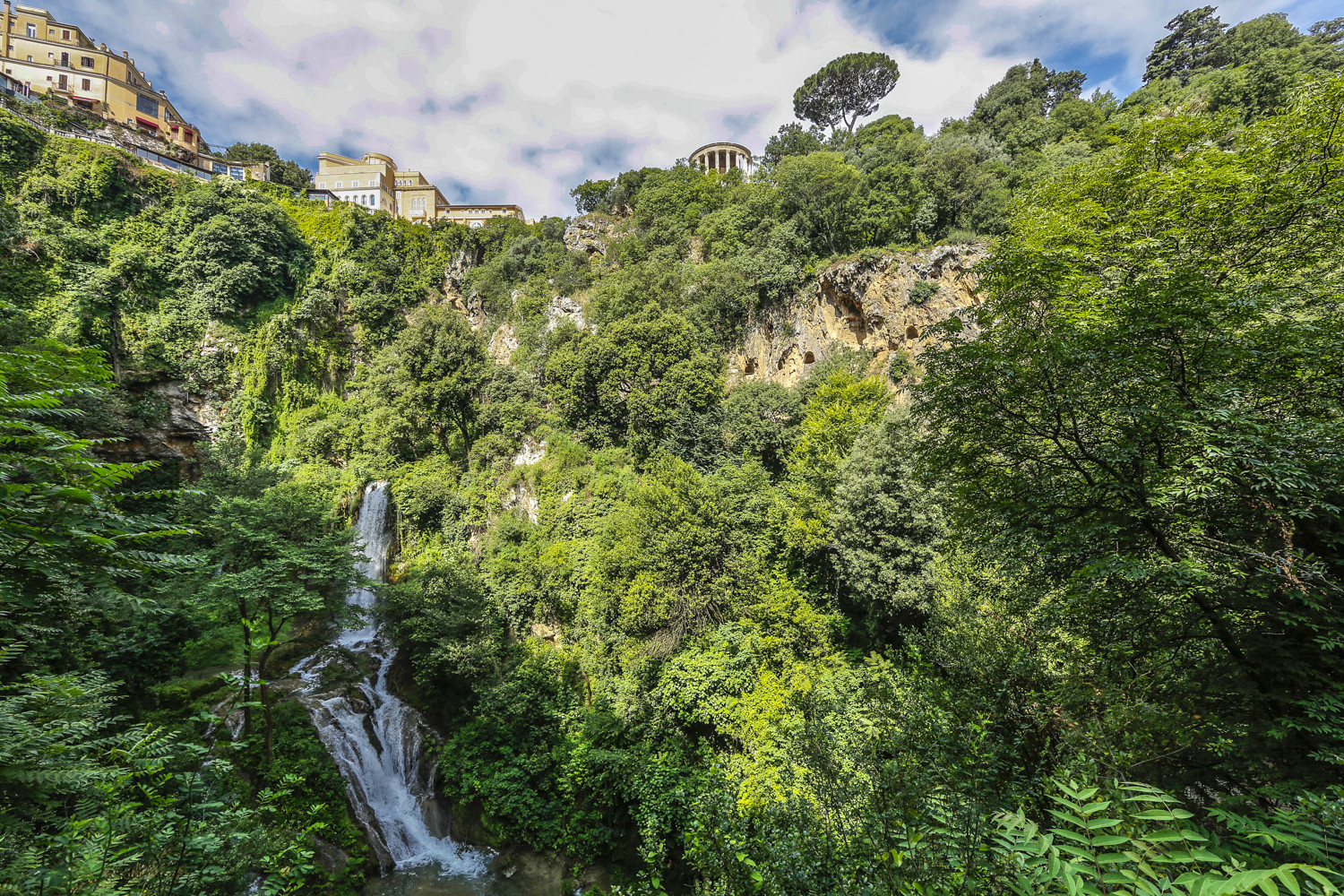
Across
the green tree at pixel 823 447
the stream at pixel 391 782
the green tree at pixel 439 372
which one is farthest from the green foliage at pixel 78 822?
the green tree at pixel 439 372

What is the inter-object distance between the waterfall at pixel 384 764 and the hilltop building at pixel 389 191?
1721 inches

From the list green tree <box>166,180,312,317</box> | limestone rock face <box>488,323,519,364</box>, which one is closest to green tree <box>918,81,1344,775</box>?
limestone rock face <box>488,323,519,364</box>

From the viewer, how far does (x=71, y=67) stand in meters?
36.5

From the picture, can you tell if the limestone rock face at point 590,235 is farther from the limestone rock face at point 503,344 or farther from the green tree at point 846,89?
the green tree at point 846,89

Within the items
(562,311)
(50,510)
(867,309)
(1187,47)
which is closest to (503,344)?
(562,311)

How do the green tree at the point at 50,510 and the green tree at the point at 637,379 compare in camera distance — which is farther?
the green tree at the point at 637,379

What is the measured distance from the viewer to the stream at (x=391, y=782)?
41.5ft

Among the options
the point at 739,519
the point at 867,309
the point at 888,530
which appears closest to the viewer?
the point at 888,530

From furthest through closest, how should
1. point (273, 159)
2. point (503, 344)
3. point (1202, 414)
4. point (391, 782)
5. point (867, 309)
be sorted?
point (273, 159), point (503, 344), point (867, 309), point (391, 782), point (1202, 414)

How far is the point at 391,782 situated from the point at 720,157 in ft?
207

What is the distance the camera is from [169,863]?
3527 mm

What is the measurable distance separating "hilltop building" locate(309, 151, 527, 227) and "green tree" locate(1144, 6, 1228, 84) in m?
57.9

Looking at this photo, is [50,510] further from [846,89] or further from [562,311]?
[846,89]

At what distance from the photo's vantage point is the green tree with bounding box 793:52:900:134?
44875 millimetres
